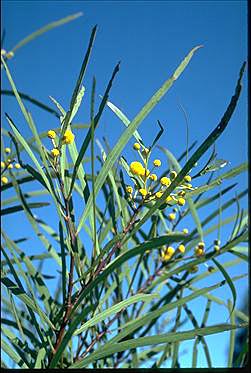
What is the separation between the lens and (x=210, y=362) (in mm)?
539

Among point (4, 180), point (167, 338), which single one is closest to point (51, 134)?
point (167, 338)

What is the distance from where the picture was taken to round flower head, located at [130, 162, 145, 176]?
14.3 inches

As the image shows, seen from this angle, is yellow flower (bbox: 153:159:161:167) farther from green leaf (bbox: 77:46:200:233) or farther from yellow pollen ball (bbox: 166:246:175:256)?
yellow pollen ball (bbox: 166:246:175:256)

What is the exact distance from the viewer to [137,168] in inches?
14.3

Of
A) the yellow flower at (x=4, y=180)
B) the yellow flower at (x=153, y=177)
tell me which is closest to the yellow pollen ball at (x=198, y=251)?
the yellow flower at (x=153, y=177)

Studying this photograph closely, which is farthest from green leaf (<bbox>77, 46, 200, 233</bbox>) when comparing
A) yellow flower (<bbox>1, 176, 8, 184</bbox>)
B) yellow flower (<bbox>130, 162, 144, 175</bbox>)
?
yellow flower (<bbox>1, 176, 8, 184</bbox>)

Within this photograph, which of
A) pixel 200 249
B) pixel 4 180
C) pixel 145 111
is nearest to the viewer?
pixel 145 111

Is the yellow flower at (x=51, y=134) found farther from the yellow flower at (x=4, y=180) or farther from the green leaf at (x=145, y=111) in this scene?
the yellow flower at (x=4, y=180)

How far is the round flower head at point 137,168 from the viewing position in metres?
0.36

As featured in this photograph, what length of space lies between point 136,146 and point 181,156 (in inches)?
10.6

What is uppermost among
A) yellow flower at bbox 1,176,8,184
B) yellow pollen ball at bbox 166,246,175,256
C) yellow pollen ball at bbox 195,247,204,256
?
yellow flower at bbox 1,176,8,184

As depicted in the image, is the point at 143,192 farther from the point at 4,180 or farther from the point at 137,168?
the point at 4,180

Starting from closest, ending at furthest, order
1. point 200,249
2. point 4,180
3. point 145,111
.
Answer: point 145,111, point 200,249, point 4,180

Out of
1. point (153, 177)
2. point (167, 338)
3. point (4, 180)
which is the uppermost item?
point (4, 180)
